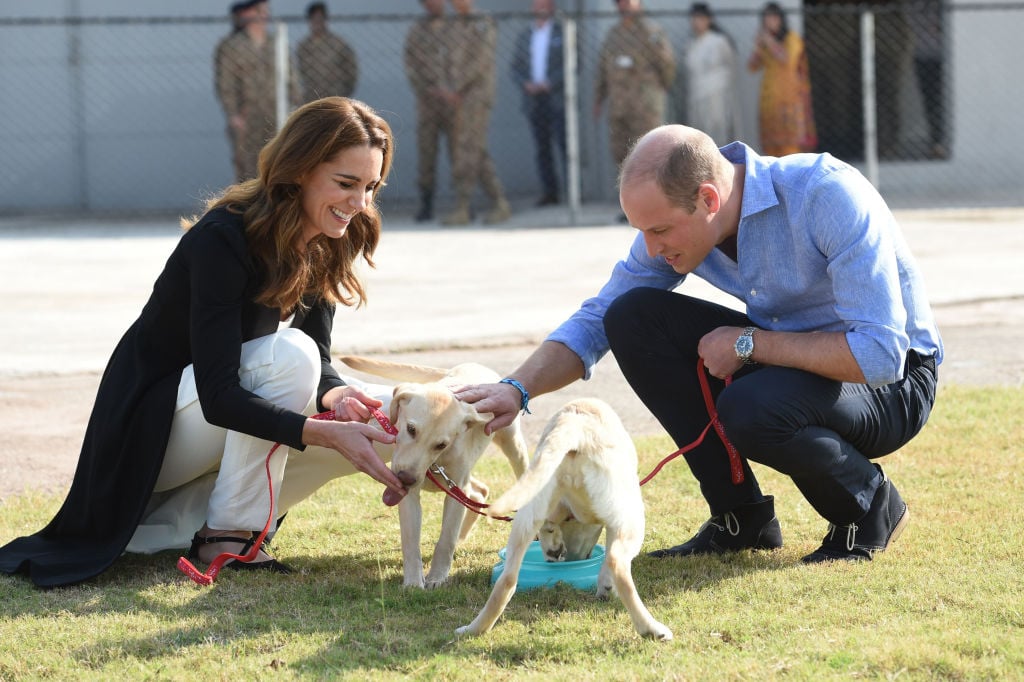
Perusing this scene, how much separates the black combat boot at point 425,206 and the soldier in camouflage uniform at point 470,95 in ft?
1.27

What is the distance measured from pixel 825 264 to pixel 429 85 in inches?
411

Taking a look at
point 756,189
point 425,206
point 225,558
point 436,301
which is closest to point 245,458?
point 225,558

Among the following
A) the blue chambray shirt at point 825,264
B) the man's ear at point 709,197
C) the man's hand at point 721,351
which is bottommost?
the man's hand at point 721,351

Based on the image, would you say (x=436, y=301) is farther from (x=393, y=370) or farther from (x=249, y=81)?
(x=249, y=81)

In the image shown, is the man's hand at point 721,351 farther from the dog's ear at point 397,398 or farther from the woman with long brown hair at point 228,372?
the woman with long brown hair at point 228,372

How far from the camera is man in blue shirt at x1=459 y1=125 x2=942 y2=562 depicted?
3604 millimetres

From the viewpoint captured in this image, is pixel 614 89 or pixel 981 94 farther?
pixel 981 94

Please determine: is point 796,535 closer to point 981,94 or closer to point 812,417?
point 812,417

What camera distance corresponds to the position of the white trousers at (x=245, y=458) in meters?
3.95

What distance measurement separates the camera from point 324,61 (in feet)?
46.3

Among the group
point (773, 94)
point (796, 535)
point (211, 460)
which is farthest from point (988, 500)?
point (773, 94)

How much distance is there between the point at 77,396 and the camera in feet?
21.0

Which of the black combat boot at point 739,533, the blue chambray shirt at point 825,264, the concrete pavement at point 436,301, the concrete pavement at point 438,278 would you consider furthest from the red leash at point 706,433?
the concrete pavement at point 438,278

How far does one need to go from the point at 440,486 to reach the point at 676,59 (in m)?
11.8
